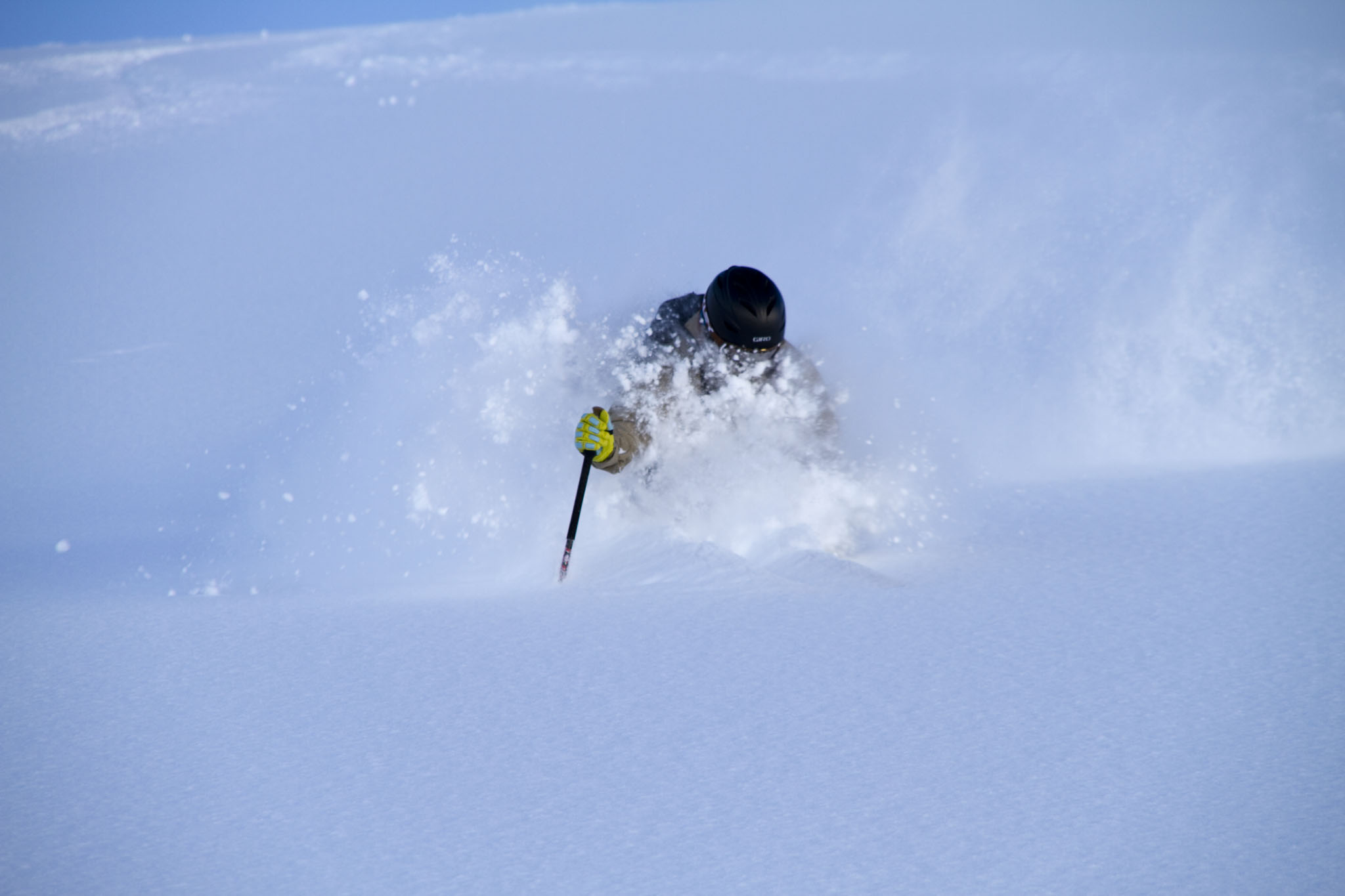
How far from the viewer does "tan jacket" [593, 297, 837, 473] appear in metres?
3.45

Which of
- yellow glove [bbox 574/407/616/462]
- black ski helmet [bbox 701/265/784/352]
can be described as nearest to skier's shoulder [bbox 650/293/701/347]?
black ski helmet [bbox 701/265/784/352]

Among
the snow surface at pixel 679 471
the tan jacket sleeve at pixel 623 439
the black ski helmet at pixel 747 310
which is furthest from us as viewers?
the tan jacket sleeve at pixel 623 439

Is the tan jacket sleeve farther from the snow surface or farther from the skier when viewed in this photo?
the snow surface

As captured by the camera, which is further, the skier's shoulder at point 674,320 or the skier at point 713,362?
the skier's shoulder at point 674,320

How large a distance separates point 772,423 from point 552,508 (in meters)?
1.06

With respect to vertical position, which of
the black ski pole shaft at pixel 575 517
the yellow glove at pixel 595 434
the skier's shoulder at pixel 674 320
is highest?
the skier's shoulder at pixel 674 320

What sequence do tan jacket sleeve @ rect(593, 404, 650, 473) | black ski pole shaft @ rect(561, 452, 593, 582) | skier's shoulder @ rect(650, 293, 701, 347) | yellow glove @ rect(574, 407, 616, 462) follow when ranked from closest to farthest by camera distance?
1. black ski pole shaft @ rect(561, 452, 593, 582)
2. yellow glove @ rect(574, 407, 616, 462)
3. tan jacket sleeve @ rect(593, 404, 650, 473)
4. skier's shoulder @ rect(650, 293, 701, 347)

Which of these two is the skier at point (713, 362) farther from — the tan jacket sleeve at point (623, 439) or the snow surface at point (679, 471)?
the snow surface at point (679, 471)

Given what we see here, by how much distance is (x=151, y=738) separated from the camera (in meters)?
1.91

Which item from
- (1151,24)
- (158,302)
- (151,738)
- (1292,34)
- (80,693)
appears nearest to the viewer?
(151,738)

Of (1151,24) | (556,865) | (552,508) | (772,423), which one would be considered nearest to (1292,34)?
(1151,24)

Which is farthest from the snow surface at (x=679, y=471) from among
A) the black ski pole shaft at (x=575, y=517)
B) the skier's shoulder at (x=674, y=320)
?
the skier's shoulder at (x=674, y=320)

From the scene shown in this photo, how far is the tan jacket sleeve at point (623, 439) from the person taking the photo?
3.39 metres

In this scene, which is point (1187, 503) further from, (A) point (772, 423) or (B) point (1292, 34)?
(B) point (1292, 34)
